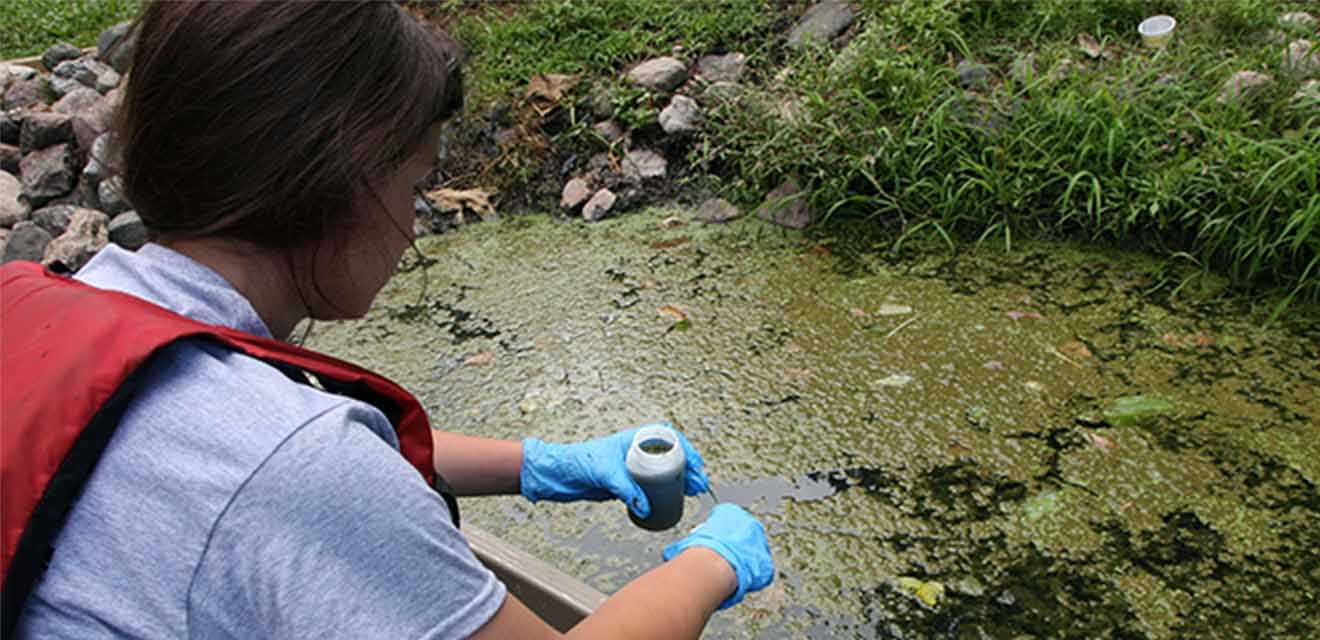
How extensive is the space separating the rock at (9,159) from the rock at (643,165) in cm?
288

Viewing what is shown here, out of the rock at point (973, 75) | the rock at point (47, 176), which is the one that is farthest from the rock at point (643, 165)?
the rock at point (47, 176)

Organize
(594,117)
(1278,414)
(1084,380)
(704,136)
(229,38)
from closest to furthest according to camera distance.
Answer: (229,38)
(1278,414)
(1084,380)
(704,136)
(594,117)

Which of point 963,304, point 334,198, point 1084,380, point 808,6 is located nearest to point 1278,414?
point 1084,380

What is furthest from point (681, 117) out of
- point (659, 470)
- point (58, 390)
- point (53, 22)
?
point (53, 22)

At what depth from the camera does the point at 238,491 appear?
744 millimetres

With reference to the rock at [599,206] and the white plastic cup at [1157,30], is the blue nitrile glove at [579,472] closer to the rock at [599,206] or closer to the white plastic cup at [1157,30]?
the rock at [599,206]

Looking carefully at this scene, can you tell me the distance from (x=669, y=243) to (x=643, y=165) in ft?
1.66

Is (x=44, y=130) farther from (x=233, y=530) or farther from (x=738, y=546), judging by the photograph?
(x=233, y=530)

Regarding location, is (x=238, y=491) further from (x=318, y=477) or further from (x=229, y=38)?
(x=229, y=38)

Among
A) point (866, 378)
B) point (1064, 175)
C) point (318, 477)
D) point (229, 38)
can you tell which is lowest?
point (866, 378)

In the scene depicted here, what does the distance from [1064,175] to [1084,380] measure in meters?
0.82

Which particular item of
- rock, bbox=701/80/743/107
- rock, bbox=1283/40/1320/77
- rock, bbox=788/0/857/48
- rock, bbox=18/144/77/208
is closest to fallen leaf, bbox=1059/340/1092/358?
rock, bbox=1283/40/1320/77

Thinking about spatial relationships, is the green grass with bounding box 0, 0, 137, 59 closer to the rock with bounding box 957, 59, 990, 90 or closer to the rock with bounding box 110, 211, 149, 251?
the rock with bounding box 110, 211, 149, 251

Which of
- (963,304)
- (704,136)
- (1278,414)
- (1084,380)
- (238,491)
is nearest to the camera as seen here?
(238,491)
